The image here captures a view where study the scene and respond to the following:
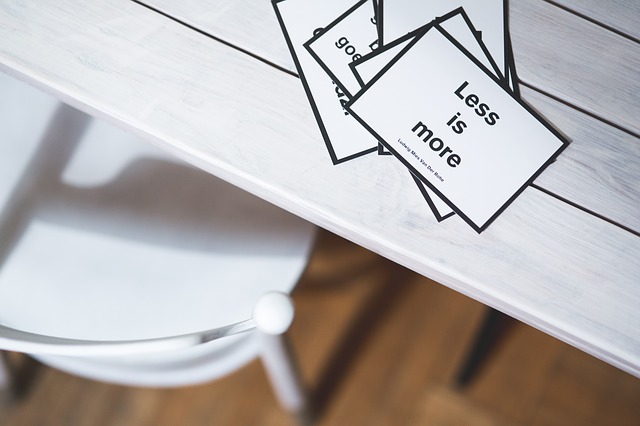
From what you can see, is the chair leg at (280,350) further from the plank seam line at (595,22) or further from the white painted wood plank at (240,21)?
the plank seam line at (595,22)

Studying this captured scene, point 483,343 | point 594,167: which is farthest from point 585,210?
point 483,343

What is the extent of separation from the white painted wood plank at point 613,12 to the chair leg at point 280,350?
0.51 metres

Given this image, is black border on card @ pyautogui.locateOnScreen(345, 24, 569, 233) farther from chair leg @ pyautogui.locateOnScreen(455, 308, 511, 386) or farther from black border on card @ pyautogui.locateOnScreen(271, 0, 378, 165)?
chair leg @ pyautogui.locateOnScreen(455, 308, 511, 386)

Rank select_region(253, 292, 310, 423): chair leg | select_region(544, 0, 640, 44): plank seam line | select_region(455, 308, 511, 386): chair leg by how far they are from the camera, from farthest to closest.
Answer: select_region(455, 308, 511, 386): chair leg
select_region(544, 0, 640, 44): plank seam line
select_region(253, 292, 310, 423): chair leg

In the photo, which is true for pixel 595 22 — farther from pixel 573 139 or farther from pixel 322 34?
pixel 322 34

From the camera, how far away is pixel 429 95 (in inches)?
29.9

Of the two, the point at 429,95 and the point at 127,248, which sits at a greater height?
the point at 429,95

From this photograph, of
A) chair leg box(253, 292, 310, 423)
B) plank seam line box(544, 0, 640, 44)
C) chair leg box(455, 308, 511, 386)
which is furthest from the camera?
chair leg box(455, 308, 511, 386)

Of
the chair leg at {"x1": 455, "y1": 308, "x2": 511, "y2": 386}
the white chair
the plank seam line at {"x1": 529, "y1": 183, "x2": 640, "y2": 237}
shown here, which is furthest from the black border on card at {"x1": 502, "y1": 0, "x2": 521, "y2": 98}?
the chair leg at {"x1": 455, "y1": 308, "x2": 511, "y2": 386}

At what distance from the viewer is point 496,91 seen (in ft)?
2.50

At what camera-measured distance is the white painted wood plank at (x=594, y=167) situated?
2.40 ft

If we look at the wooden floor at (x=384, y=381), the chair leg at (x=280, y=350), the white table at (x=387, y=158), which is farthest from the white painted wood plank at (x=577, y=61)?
the wooden floor at (x=384, y=381)

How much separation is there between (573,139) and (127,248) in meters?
0.62

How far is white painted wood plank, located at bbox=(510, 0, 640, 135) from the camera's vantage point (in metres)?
0.77
